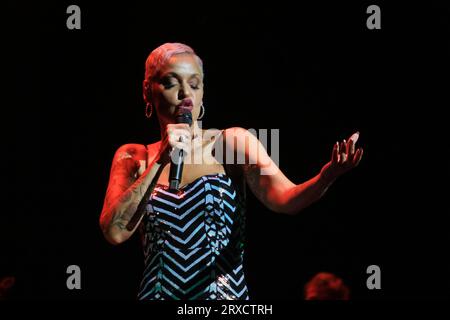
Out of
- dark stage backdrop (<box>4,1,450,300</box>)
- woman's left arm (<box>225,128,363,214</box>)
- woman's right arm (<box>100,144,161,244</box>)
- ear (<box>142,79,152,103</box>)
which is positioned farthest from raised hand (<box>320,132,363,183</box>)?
dark stage backdrop (<box>4,1,450,300</box>)

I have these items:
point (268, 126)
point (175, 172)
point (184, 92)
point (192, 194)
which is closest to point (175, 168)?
point (175, 172)

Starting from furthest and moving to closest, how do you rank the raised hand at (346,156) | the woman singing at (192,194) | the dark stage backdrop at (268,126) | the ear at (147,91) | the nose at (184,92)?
the dark stage backdrop at (268,126) < the ear at (147,91) < the nose at (184,92) < the woman singing at (192,194) < the raised hand at (346,156)

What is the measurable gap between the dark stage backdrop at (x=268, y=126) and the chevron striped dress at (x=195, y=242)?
3.74 feet

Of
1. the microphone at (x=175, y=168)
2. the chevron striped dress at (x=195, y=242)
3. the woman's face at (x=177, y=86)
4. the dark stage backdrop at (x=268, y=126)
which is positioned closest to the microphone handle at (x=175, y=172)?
the microphone at (x=175, y=168)

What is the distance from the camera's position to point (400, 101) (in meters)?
3.53

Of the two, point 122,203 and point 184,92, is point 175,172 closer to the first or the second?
point 122,203

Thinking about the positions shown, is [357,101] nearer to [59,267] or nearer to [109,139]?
[109,139]

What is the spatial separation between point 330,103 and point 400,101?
1.03 ft

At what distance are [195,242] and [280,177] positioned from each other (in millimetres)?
338

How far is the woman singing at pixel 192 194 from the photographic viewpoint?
2.29m

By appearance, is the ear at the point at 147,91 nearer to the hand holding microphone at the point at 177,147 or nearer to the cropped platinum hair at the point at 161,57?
the cropped platinum hair at the point at 161,57

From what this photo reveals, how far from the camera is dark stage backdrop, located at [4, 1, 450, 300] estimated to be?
3.50 meters

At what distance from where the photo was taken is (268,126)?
3.56 meters

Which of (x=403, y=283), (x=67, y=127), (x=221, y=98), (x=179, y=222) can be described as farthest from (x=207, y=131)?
(x=403, y=283)
